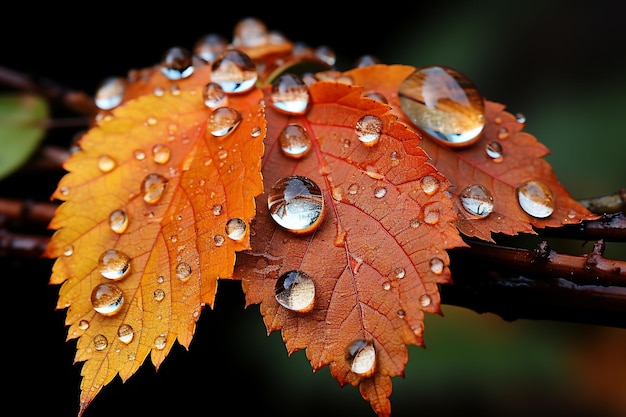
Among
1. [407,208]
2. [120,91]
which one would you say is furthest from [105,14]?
[407,208]

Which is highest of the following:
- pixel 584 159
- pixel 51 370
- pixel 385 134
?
pixel 385 134

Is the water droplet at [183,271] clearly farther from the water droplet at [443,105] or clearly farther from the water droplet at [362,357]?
the water droplet at [443,105]

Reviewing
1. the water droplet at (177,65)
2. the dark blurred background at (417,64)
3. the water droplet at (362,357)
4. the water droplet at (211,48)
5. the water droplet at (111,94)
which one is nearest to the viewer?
the water droplet at (362,357)

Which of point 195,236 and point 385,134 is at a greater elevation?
point 385,134

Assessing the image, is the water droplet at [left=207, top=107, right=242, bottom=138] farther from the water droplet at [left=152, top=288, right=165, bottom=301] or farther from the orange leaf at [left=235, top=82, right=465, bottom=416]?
the water droplet at [left=152, top=288, right=165, bottom=301]

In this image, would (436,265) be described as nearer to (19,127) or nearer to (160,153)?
(160,153)

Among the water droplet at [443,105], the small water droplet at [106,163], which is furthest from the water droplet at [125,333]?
the water droplet at [443,105]

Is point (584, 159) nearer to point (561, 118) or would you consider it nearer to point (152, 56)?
point (561, 118)
